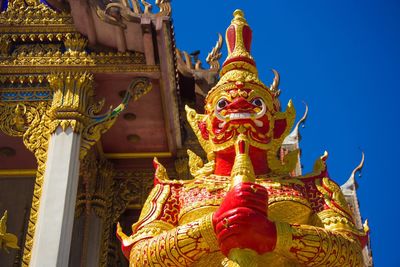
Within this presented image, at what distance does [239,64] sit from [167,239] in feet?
5.60

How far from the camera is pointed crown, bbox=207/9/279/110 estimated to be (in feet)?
17.0

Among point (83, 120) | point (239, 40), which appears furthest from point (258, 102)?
point (83, 120)

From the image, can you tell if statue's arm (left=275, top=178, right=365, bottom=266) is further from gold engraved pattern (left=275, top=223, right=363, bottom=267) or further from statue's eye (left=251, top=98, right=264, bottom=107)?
statue's eye (left=251, top=98, right=264, bottom=107)

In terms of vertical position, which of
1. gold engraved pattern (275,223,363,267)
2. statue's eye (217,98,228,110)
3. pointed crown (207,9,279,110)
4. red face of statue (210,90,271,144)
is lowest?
gold engraved pattern (275,223,363,267)

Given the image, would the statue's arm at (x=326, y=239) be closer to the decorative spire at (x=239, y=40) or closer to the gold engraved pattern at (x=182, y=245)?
the gold engraved pattern at (x=182, y=245)

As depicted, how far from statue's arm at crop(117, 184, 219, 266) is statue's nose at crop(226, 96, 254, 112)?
0.81 meters

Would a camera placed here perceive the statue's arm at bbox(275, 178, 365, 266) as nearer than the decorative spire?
Yes

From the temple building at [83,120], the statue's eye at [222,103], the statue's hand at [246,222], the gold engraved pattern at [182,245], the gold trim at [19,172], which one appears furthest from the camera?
the gold trim at [19,172]

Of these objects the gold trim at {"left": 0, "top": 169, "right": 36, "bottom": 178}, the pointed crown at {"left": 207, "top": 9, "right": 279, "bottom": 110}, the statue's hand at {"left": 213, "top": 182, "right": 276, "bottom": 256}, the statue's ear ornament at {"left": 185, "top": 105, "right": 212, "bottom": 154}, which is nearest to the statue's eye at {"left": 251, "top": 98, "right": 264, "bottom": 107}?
the pointed crown at {"left": 207, "top": 9, "right": 279, "bottom": 110}

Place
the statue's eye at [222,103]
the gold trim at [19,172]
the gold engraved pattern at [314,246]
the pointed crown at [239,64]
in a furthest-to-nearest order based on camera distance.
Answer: the gold trim at [19,172] → the pointed crown at [239,64] → the statue's eye at [222,103] → the gold engraved pattern at [314,246]

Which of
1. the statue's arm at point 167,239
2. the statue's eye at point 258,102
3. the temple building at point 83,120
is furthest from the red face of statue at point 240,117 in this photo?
the temple building at point 83,120

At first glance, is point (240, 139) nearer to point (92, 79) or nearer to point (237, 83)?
point (237, 83)

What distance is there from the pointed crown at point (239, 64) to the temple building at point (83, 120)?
3.96 feet

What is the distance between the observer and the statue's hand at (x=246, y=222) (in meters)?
3.98
